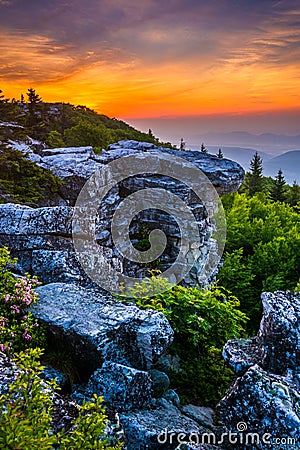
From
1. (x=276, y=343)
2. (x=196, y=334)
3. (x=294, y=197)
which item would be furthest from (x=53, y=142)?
(x=294, y=197)

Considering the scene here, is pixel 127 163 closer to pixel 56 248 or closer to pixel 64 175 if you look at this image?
pixel 64 175

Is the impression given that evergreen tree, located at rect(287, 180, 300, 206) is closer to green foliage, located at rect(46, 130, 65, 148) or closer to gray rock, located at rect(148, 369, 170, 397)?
green foliage, located at rect(46, 130, 65, 148)

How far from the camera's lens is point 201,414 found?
5.73 meters

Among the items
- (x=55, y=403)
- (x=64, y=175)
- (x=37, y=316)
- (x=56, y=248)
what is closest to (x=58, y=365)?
(x=37, y=316)

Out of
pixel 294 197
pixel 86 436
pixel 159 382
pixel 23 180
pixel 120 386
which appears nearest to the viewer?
pixel 86 436

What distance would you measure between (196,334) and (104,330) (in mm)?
2120

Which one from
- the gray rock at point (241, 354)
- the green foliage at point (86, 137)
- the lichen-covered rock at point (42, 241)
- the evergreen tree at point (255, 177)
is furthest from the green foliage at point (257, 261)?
the evergreen tree at point (255, 177)

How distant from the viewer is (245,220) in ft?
105

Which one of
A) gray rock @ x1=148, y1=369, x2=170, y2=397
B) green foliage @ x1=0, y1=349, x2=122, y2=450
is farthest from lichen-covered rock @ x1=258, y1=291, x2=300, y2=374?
green foliage @ x1=0, y1=349, x2=122, y2=450

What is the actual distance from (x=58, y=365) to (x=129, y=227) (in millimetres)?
11785

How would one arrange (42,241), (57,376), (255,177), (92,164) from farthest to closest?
(255,177), (92,164), (42,241), (57,376)

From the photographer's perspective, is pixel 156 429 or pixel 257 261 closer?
pixel 156 429

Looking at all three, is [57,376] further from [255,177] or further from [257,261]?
[255,177]

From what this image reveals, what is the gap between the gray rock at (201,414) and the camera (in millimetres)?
5512
